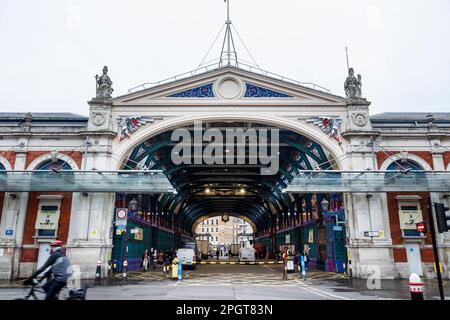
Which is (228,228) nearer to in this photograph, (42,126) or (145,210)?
(145,210)

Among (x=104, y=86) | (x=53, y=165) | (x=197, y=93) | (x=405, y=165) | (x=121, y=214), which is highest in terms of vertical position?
(x=104, y=86)

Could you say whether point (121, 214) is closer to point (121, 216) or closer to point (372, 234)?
point (121, 216)

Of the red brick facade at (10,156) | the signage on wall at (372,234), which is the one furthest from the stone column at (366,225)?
the red brick facade at (10,156)

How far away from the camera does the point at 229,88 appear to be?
81.6 ft

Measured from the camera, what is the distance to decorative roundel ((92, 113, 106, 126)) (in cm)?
2391

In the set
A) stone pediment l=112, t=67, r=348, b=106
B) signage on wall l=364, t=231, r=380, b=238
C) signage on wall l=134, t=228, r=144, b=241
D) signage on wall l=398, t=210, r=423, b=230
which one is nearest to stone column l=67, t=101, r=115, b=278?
stone pediment l=112, t=67, r=348, b=106

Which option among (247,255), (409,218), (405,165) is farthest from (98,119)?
(247,255)

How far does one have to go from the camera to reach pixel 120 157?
78.3 ft

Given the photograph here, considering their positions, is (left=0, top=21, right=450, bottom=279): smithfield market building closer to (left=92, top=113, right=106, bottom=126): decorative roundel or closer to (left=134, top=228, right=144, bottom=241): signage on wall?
(left=92, top=113, right=106, bottom=126): decorative roundel

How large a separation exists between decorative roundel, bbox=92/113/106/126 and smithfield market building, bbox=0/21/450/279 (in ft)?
0.32

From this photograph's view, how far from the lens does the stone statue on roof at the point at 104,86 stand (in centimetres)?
2486

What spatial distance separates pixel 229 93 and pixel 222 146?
5.01 m

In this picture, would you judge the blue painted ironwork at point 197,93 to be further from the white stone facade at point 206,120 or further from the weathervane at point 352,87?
the weathervane at point 352,87
